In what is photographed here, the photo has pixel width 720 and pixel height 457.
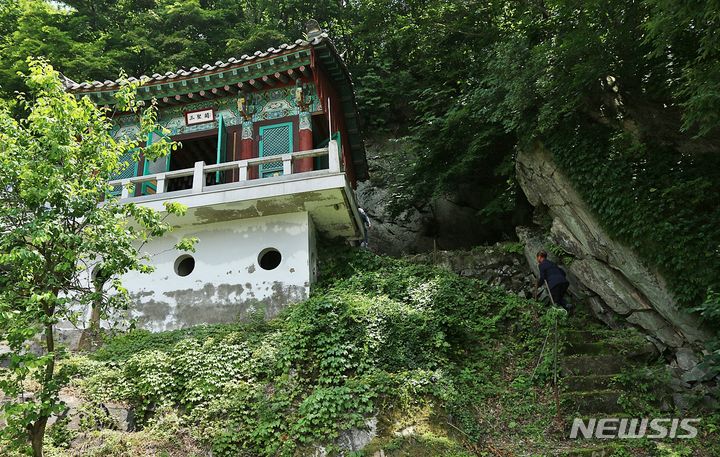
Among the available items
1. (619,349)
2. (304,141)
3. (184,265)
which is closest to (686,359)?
(619,349)

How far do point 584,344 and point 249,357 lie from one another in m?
6.62

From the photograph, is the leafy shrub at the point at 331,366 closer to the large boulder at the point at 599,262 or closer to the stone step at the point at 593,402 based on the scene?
the stone step at the point at 593,402

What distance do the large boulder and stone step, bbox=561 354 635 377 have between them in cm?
127

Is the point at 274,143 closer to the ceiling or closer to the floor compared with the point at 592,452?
closer to the ceiling

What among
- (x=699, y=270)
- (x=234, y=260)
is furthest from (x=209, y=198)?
(x=699, y=270)

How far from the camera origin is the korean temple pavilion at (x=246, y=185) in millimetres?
12258

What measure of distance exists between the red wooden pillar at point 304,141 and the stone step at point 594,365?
7.48m

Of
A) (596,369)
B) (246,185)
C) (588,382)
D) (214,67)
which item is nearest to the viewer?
(588,382)

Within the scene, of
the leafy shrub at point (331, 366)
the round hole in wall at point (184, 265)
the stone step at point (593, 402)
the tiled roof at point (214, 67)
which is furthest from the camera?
the round hole in wall at point (184, 265)

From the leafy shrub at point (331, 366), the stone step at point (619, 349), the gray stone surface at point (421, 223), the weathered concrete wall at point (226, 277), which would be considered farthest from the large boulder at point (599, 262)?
the weathered concrete wall at point (226, 277)

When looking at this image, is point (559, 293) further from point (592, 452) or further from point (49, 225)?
point (49, 225)

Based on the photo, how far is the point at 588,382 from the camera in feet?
30.6

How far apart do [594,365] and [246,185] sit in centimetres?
839

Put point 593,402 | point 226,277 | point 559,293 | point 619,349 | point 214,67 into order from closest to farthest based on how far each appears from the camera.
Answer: point 593,402 < point 619,349 < point 559,293 < point 226,277 < point 214,67
